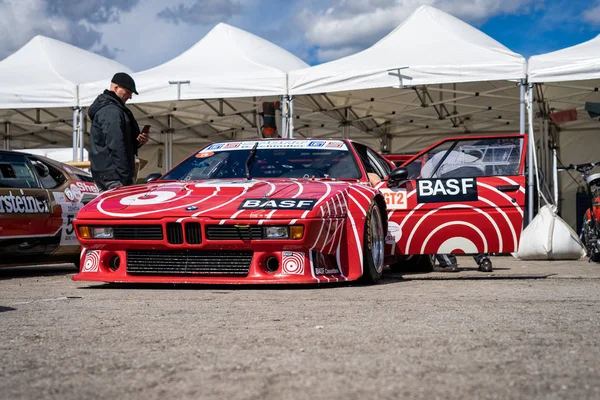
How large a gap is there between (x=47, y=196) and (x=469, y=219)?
3.68m

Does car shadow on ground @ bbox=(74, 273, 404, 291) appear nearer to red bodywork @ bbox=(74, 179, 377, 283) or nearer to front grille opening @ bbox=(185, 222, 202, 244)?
red bodywork @ bbox=(74, 179, 377, 283)

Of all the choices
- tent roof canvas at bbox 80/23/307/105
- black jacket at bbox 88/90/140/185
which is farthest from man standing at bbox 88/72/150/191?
tent roof canvas at bbox 80/23/307/105

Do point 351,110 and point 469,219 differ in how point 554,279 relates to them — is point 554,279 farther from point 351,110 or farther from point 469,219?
point 351,110

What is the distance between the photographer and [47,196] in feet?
24.4

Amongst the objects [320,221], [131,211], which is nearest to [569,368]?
[320,221]

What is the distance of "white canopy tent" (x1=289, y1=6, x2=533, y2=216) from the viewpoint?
1271cm

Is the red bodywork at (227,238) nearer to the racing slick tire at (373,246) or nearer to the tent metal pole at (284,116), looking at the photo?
the racing slick tire at (373,246)

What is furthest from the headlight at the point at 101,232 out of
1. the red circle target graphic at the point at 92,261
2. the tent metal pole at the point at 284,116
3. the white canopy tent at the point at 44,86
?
the white canopy tent at the point at 44,86

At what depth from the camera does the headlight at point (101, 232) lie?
5.42m

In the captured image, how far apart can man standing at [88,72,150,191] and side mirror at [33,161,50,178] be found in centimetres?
95

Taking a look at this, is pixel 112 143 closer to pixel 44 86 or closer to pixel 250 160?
pixel 250 160

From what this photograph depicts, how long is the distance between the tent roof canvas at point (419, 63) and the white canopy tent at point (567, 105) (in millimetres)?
460

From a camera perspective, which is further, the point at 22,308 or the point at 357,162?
the point at 357,162

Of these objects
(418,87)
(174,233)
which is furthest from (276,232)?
(418,87)
